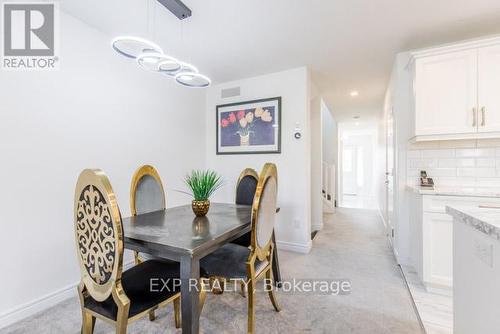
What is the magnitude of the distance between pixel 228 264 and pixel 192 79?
163 cm

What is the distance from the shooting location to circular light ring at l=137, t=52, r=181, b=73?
1.66 meters

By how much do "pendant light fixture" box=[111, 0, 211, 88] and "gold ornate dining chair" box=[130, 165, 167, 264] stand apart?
2.81 ft

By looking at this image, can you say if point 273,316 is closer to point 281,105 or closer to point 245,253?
point 245,253

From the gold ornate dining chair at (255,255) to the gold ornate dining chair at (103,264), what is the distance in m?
0.40

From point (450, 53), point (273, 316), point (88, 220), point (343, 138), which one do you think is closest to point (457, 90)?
point (450, 53)

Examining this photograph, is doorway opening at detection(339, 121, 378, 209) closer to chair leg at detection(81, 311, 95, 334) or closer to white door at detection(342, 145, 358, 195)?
white door at detection(342, 145, 358, 195)

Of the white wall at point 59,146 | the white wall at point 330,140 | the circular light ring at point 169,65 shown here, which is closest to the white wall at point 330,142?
the white wall at point 330,140

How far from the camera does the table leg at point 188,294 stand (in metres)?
1.20

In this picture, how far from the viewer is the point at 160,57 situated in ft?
5.55

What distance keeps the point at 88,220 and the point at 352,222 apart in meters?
4.75

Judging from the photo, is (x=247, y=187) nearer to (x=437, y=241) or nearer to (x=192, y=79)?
(x=192, y=79)

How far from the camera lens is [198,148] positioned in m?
3.75

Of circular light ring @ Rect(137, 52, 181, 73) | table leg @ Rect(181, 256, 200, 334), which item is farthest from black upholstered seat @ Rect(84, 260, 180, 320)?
circular light ring @ Rect(137, 52, 181, 73)

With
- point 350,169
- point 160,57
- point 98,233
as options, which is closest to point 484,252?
point 98,233
